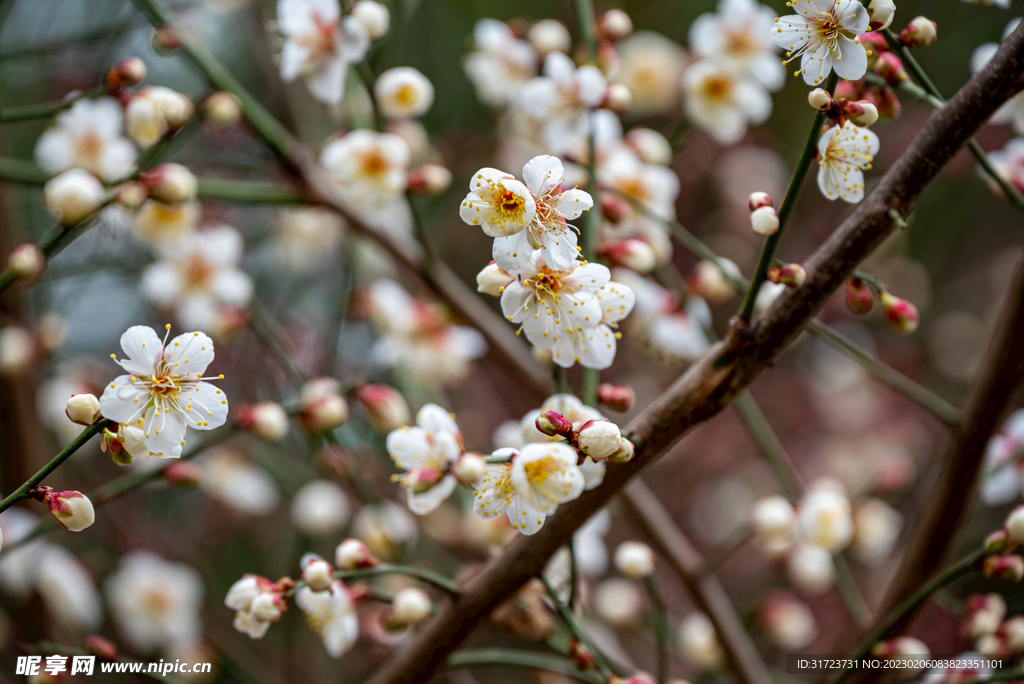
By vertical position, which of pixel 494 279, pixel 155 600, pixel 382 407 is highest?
pixel 494 279

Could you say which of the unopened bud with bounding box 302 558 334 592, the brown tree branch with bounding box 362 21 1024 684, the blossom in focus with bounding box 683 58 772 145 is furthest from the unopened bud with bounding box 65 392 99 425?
the blossom in focus with bounding box 683 58 772 145

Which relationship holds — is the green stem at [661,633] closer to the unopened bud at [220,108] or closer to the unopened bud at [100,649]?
the unopened bud at [100,649]

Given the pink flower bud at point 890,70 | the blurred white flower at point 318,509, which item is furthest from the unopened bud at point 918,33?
the blurred white flower at point 318,509

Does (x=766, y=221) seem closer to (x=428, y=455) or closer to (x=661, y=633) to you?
(x=428, y=455)

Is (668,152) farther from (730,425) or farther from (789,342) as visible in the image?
(730,425)

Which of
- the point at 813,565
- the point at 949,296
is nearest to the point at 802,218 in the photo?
the point at 949,296

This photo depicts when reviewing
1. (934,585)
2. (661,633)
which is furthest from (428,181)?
(934,585)
